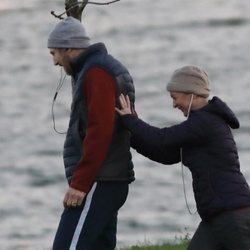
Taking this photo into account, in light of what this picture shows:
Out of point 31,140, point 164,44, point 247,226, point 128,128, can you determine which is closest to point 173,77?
point 128,128

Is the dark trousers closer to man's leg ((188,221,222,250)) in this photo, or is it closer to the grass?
man's leg ((188,221,222,250))

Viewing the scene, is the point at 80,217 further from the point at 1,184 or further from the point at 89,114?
the point at 1,184

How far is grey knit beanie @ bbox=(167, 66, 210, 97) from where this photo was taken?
301 inches

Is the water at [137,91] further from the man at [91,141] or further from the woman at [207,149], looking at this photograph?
the woman at [207,149]

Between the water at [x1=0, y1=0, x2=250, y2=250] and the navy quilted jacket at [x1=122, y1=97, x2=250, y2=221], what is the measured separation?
547cm

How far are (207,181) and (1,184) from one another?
14.1 metres

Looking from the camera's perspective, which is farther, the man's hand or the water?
the water

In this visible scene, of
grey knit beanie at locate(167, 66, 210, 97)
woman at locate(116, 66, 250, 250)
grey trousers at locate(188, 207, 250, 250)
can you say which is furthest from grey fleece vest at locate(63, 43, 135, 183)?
grey trousers at locate(188, 207, 250, 250)

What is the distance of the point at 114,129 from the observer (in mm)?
7789

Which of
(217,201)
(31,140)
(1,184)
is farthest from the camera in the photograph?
(31,140)

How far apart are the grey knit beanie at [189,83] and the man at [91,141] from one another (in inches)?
10.4

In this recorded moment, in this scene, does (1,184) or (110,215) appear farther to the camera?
(1,184)

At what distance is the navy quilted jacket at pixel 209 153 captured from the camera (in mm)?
7551

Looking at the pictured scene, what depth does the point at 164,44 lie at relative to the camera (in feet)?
110
